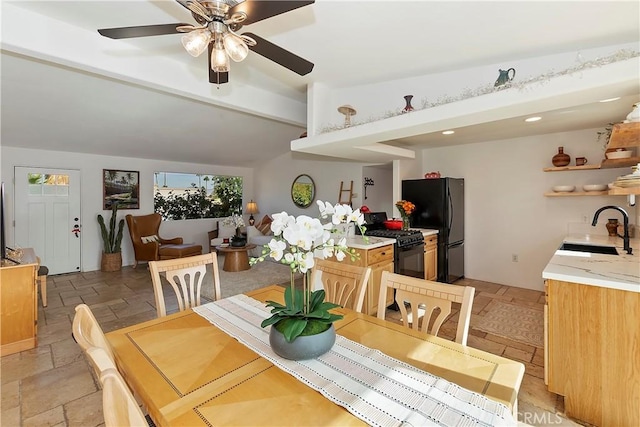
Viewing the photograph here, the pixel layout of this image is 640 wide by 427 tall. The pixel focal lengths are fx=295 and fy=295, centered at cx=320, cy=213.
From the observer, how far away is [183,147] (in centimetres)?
609

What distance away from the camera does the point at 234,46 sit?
1681 millimetres

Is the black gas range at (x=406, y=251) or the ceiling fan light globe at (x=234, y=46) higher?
the ceiling fan light globe at (x=234, y=46)

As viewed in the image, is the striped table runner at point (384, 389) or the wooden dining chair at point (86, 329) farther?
the wooden dining chair at point (86, 329)

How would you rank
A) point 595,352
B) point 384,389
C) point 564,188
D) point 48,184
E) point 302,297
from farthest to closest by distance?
point 48,184
point 564,188
point 595,352
point 302,297
point 384,389

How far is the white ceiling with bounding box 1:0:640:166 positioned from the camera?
2.04 metres

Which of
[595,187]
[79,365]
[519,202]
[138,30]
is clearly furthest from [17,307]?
[595,187]

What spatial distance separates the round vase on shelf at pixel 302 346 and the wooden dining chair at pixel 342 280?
59cm

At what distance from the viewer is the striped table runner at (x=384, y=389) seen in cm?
89

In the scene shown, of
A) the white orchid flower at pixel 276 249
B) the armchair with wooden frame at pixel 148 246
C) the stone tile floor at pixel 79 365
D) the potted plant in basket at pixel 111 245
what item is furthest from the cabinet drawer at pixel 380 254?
the potted plant in basket at pixel 111 245

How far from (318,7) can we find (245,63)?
144cm

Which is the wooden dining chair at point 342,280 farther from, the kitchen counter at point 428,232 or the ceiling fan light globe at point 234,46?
the kitchen counter at point 428,232

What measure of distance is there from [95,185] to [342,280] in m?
6.03

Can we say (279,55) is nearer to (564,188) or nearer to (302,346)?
(302,346)

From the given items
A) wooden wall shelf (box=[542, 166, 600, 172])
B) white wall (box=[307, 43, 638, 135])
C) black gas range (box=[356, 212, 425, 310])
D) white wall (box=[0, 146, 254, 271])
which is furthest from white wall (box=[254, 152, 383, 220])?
wooden wall shelf (box=[542, 166, 600, 172])
